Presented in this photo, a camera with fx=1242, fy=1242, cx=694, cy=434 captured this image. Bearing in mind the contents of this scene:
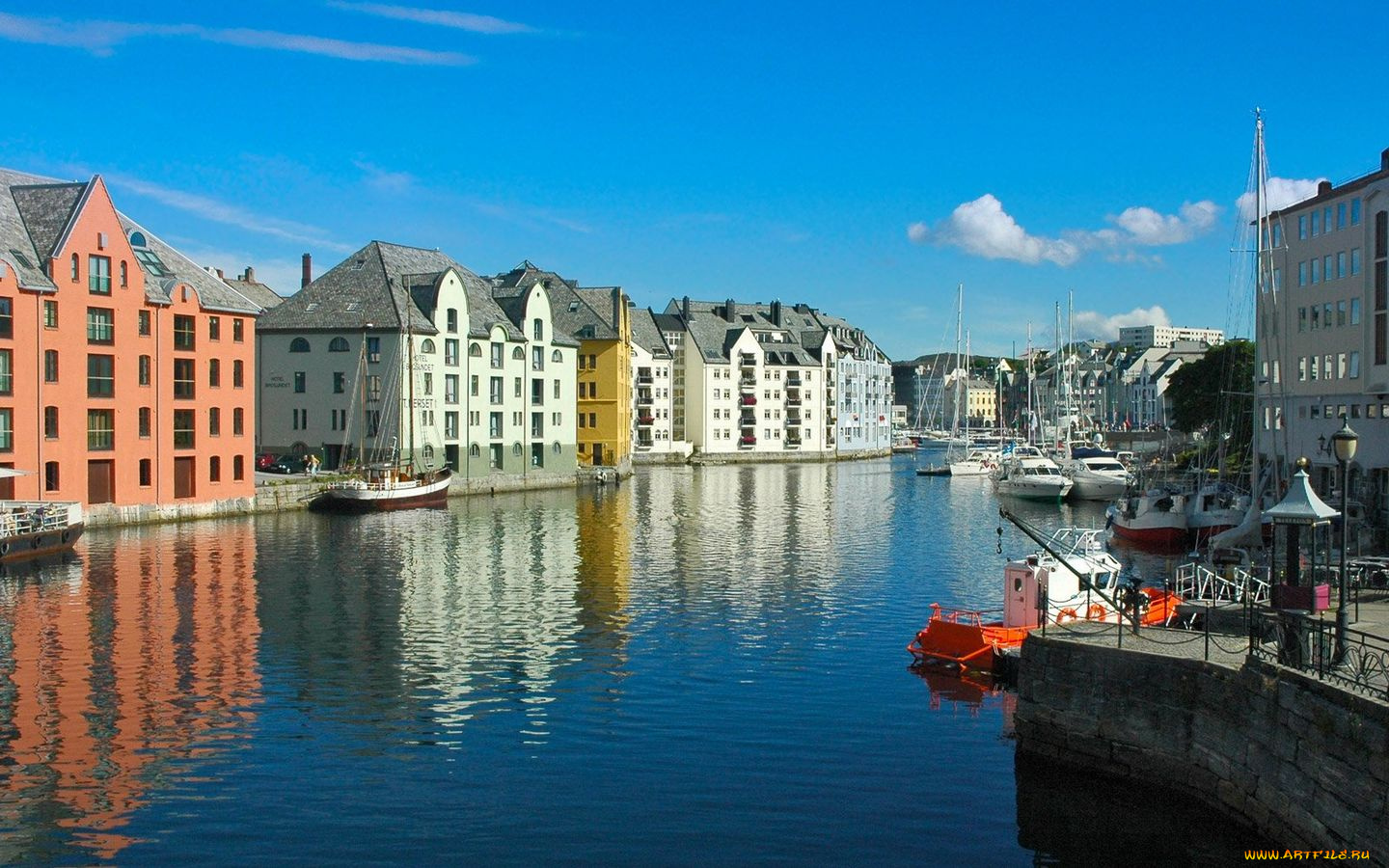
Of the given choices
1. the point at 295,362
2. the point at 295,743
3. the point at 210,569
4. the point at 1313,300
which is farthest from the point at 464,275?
the point at 295,743

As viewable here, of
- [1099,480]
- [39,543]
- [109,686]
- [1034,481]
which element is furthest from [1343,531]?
[1099,480]

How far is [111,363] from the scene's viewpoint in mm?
69562

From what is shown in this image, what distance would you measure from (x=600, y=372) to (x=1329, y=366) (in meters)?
79.3

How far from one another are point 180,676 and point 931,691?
19.9 meters

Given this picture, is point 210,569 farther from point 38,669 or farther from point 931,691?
point 931,691

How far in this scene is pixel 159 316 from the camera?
73.2m

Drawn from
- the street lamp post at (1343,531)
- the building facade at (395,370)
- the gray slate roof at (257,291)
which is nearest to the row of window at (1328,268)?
the street lamp post at (1343,531)

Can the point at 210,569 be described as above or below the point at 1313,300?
below

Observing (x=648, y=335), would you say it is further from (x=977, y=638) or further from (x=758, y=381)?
(x=977, y=638)

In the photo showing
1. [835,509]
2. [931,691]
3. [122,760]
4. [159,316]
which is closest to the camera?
[122,760]

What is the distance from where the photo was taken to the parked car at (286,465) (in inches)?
3716

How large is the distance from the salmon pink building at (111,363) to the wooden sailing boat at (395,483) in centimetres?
578

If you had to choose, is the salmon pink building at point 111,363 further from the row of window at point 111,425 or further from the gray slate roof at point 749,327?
the gray slate roof at point 749,327

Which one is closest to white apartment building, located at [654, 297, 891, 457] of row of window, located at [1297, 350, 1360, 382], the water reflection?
row of window, located at [1297, 350, 1360, 382]
